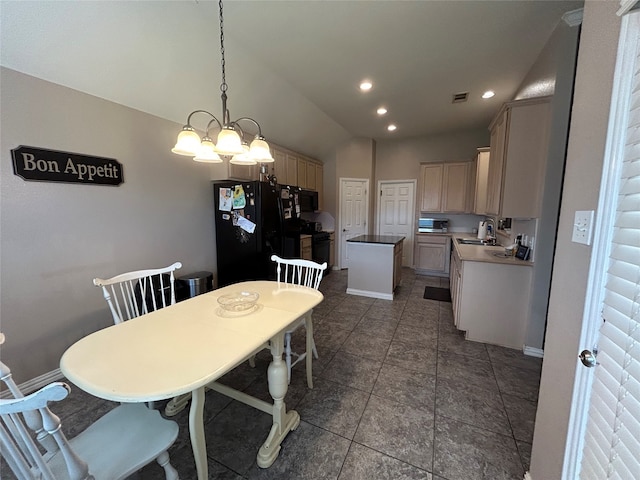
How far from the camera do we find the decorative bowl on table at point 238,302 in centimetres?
151

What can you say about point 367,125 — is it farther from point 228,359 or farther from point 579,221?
point 228,359

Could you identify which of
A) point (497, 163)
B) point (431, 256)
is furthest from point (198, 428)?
point (431, 256)

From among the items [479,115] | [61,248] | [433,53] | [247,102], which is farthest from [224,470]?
[479,115]

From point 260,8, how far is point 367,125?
3092 millimetres

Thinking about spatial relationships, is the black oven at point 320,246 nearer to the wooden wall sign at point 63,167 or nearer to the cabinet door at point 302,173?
the cabinet door at point 302,173

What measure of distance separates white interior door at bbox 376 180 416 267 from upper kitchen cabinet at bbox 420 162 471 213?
0.34 meters

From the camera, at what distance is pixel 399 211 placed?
18.9 ft

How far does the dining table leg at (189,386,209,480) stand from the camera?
104 centimetres

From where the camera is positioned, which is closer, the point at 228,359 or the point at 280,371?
the point at 228,359

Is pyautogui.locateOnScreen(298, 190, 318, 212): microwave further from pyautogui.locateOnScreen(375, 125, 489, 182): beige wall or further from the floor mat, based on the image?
the floor mat

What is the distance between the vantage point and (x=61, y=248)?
2102 mm

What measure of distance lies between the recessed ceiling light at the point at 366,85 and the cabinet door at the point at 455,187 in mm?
2646


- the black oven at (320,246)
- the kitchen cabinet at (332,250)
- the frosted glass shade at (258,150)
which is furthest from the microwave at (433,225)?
the frosted glass shade at (258,150)

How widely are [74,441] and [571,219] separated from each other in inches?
86.5
